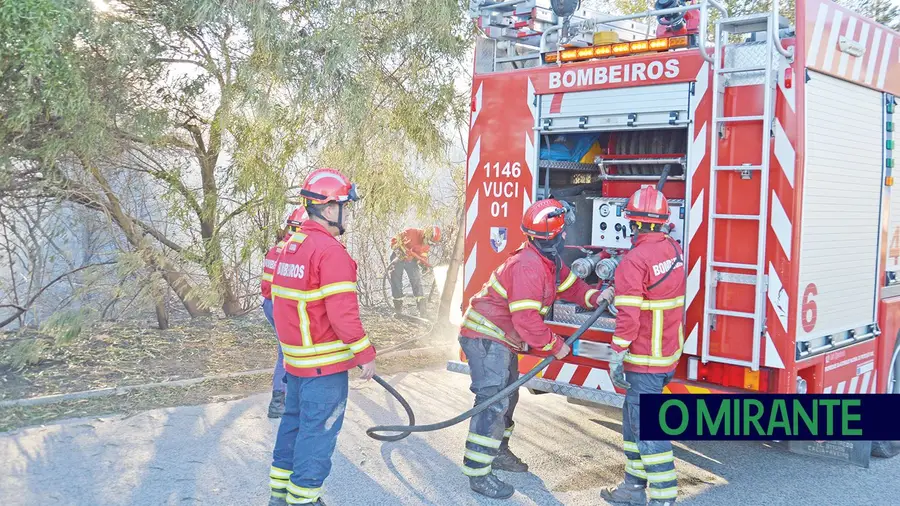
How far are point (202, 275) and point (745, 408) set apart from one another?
222 inches

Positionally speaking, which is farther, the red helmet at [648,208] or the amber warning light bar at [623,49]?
the amber warning light bar at [623,49]

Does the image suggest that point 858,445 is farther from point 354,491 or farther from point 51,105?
point 51,105

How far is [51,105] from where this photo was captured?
6.16 m

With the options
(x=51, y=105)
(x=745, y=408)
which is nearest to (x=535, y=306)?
(x=745, y=408)

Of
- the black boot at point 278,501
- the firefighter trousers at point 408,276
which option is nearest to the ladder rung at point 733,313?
the black boot at point 278,501

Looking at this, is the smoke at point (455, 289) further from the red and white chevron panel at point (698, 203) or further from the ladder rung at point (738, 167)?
the ladder rung at point (738, 167)

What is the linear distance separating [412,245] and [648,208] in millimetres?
5980

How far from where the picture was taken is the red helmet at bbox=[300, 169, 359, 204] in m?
3.99

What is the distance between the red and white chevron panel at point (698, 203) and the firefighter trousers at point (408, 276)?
19.5 ft

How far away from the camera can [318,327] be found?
3.94 m

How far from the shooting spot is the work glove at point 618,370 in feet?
14.0

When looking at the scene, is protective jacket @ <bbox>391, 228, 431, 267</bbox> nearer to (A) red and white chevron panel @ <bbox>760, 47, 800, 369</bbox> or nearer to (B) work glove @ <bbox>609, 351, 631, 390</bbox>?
(B) work glove @ <bbox>609, 351, 631, 390</bbox>

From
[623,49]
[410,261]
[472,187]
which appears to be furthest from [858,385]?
[410,261]

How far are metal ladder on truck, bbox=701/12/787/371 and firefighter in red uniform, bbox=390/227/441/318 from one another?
5638 millimetres
